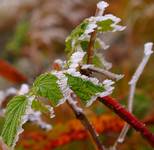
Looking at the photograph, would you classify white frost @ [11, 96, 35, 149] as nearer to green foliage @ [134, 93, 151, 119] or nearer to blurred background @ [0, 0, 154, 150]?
blurred background @ [0, 0, 154, 150]

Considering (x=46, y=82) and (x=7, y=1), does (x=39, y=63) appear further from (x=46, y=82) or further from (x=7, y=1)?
(x=46, y=82)

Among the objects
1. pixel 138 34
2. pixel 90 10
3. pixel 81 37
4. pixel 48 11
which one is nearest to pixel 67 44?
pixel 81 37

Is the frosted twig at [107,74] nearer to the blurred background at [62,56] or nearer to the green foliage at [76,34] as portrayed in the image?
the green foliage at [76,34]

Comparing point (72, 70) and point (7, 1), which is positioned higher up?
point (72, 70)

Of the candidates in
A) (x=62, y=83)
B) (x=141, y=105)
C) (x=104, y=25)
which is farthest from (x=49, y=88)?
(x=141, y=105)

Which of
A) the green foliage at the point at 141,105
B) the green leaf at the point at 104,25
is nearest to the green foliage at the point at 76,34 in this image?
the green leaf at the point at 104,25

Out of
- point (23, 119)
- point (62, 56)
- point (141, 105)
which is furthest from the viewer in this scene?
point (62, 56)

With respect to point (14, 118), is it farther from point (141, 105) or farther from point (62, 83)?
point (141, 105)

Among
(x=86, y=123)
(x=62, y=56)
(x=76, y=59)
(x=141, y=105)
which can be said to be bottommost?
(x=62, y=56)
